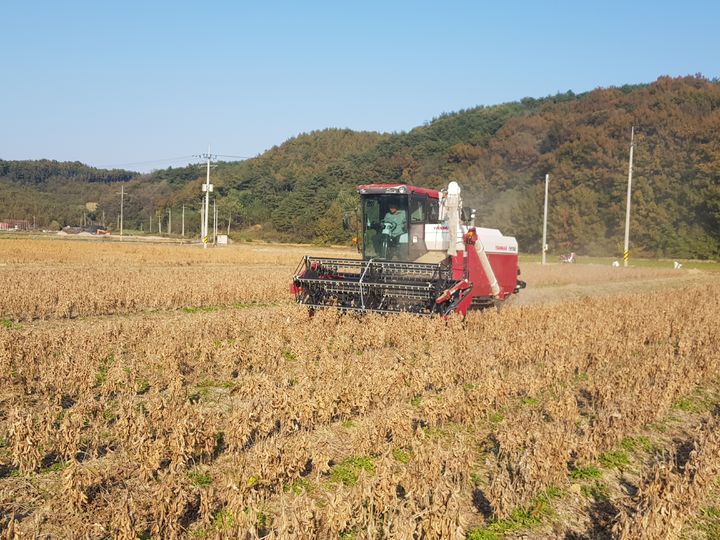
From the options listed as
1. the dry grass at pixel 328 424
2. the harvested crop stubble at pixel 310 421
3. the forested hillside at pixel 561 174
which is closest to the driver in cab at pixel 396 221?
the dry grass at pixel 328 424

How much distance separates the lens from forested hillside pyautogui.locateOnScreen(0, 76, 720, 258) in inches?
2090

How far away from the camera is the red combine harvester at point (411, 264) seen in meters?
11.7

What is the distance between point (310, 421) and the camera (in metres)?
6.01

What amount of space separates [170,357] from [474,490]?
4713 mm

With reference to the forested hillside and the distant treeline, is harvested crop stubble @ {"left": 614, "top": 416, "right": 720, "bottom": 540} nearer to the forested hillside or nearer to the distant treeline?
the forested hillside

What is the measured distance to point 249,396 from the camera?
6754 mm

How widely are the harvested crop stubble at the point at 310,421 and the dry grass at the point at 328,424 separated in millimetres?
23

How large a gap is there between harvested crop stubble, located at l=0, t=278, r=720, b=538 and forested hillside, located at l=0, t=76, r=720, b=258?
4665 cm

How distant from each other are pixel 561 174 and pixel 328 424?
59229mm

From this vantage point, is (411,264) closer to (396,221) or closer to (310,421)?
(396,221)

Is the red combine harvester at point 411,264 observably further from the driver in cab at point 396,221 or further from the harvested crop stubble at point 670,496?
the harvested crop stubble at point 670,496

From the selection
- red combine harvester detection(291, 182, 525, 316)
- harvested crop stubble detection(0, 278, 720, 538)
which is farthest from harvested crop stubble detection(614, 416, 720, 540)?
red combine harvester detection(291, 182, 525, 316)

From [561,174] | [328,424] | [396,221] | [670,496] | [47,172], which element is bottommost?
[328,424]

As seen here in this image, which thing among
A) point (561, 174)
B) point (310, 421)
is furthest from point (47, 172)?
point (310, 421)
